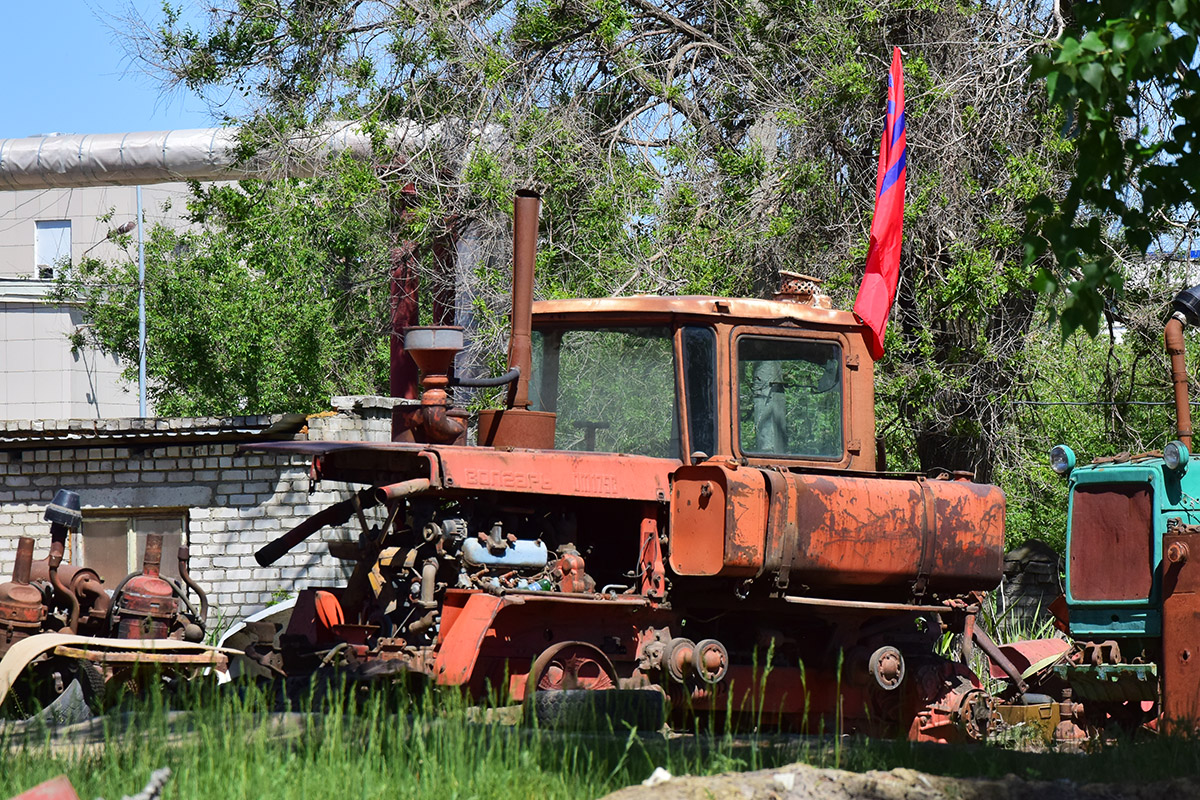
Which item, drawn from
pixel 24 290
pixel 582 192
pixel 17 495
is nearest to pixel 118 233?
pixel 24 290

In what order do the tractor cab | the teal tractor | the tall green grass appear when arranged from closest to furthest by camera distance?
the tall green grass → the tractor cab → the teal tractor

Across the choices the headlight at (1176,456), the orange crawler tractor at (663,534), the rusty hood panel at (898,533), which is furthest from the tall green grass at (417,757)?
the headlight at (1176,456)

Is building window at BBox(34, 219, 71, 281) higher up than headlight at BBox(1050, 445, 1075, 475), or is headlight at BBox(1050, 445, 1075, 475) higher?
building window at BBox(34, 219, 71, 281)

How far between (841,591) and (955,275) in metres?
5.34

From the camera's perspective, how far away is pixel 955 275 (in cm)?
1260

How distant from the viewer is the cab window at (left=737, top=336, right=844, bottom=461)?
8117 mm

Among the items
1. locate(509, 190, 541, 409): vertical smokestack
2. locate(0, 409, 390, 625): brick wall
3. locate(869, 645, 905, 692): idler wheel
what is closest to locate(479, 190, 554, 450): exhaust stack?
locate(509, 190, 541, 409): vertical smokestack

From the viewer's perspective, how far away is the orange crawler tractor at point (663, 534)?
7273 mm

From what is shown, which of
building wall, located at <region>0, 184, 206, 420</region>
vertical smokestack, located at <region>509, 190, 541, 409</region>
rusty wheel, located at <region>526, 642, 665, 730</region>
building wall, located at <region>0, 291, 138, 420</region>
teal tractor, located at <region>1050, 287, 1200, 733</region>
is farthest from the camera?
building wall, located at <region>0, 291, 138, 420</region>

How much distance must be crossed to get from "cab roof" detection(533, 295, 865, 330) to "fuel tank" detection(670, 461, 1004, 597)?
99 cm

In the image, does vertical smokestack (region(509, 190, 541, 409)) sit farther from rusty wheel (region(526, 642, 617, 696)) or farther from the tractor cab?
rusty wheel (region(526, 642, 617, 696))

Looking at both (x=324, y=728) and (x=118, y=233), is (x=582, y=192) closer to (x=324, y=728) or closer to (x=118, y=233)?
(x=324, y=728)

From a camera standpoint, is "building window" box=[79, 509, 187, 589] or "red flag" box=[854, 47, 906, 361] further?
"building window" box=[79, 509, 187, 589]

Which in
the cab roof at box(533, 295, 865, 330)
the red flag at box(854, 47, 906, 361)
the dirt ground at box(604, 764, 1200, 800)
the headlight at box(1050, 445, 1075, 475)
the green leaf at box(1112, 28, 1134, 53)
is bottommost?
the dirt ground at box(604, 764, 1200, 800)
